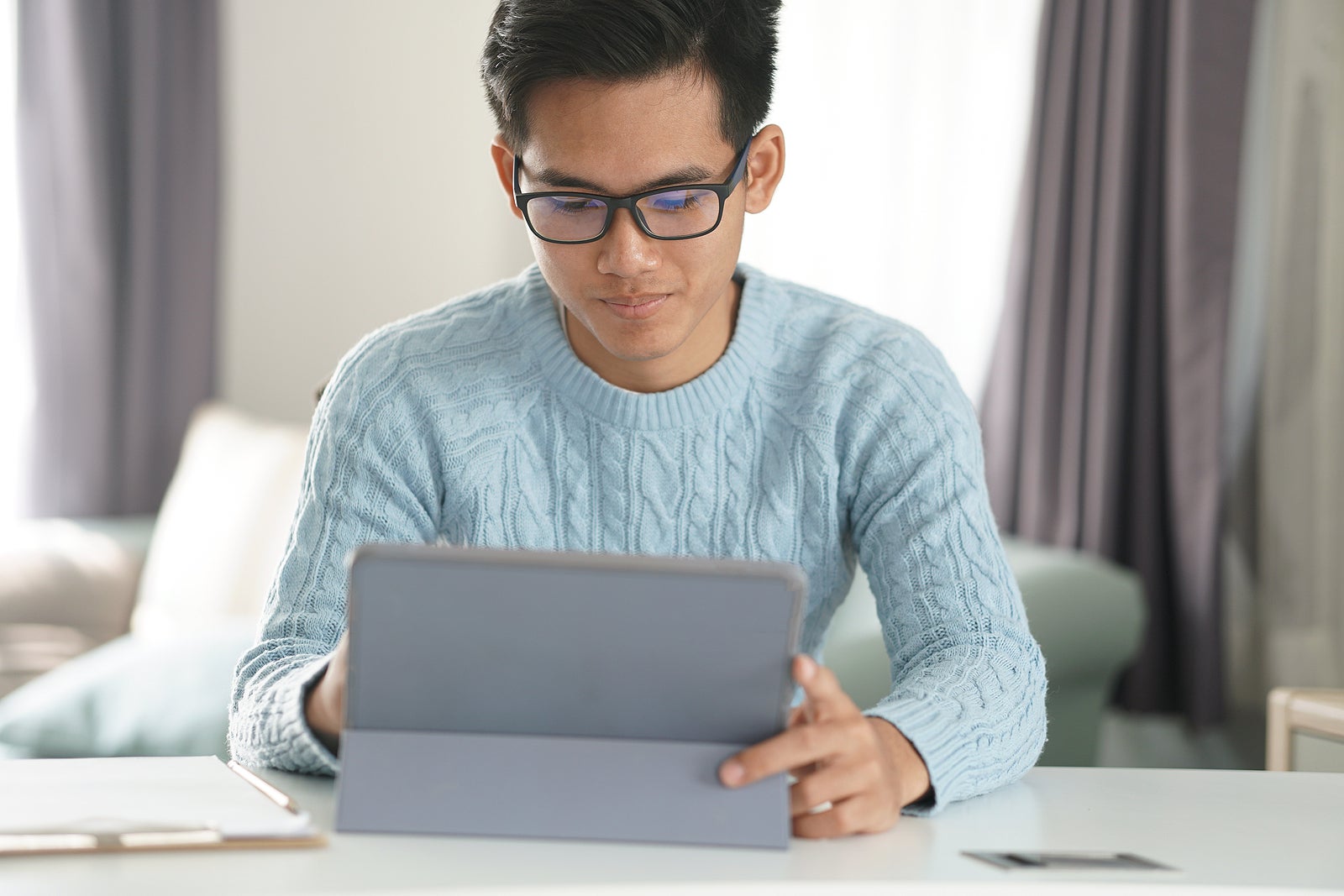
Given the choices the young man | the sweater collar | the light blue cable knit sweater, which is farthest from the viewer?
the sweater collar

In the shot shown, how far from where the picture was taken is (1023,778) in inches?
45.4

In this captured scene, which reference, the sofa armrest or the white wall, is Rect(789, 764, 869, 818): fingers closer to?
the sofa armrest

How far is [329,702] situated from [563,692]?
20cm

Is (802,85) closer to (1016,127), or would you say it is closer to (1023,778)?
(1016,127)

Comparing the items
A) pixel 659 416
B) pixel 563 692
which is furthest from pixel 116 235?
pixel 563 692

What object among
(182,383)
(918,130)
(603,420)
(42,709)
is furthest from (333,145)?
(603,420)

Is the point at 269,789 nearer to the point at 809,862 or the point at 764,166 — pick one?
the point at 809,862

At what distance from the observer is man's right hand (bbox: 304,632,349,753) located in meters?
0.98

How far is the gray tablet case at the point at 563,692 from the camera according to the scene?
833 millimetres

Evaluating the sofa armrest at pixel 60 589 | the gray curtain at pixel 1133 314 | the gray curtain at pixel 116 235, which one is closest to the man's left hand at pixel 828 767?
the gray curtain at pixel 1133 314

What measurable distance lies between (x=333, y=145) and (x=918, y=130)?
4.84 feet

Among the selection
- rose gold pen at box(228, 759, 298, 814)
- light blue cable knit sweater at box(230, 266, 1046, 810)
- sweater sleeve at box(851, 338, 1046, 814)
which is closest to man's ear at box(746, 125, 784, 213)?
light blue cable knit sweater at box(230, 266, 1046, 810)

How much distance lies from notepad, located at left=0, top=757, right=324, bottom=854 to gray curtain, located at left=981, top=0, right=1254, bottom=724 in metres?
2.06

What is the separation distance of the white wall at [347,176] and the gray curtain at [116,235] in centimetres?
10
